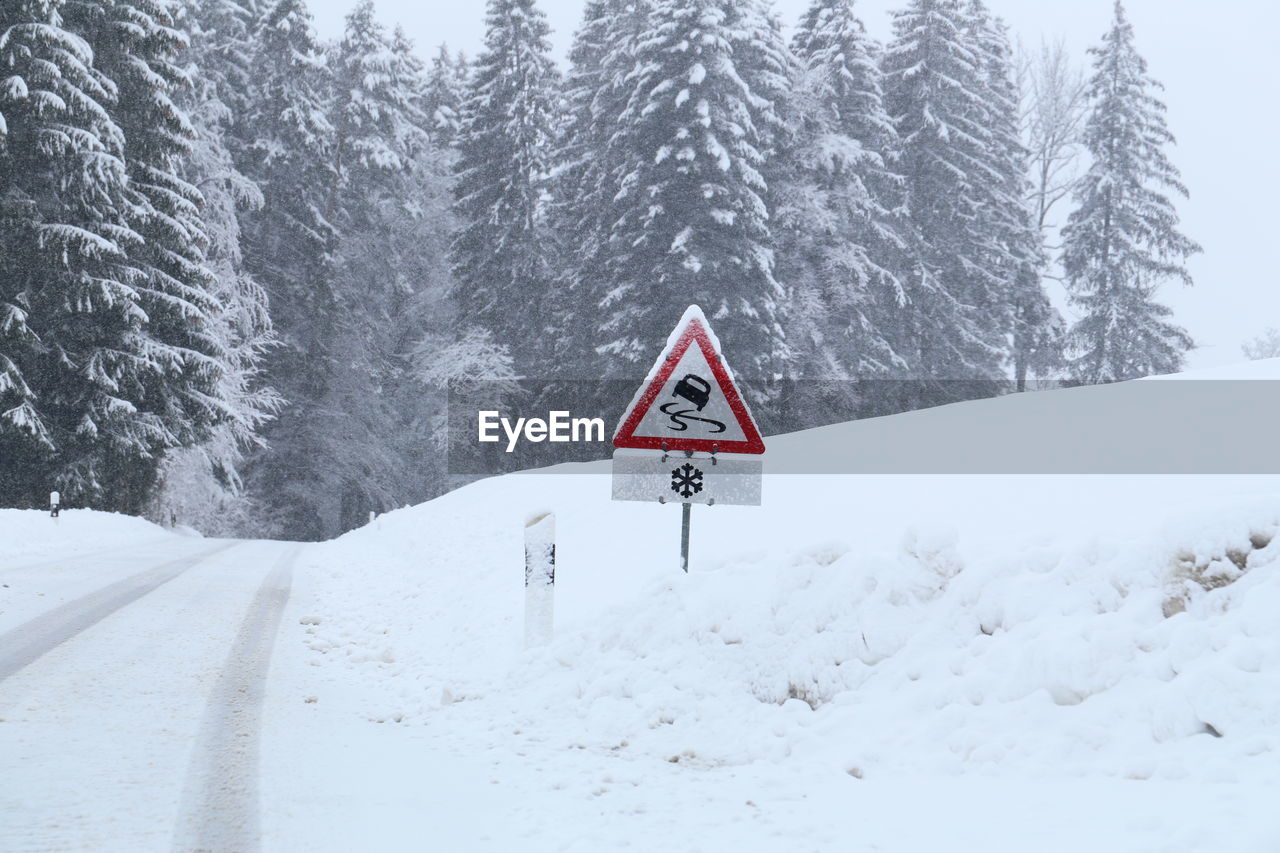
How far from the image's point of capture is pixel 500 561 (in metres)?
11.5

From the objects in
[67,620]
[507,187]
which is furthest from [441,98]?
[67,620]

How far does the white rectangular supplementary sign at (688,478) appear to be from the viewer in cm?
724

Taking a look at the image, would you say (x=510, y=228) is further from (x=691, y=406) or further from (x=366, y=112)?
(x=691, y=406)

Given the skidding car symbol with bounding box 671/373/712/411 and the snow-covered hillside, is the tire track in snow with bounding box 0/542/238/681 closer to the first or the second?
the snow-covered hillside

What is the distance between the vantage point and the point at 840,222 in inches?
1139

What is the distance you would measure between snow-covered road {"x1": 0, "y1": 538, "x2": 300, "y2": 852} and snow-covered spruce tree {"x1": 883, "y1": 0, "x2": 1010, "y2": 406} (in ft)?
83.2

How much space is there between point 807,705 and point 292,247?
111ft

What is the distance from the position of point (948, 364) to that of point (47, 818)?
101 ft

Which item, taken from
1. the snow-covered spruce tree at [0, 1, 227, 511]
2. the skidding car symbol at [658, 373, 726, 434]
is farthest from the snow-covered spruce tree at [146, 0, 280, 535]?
the skidding car symbol at [658, 373, 726, 434]

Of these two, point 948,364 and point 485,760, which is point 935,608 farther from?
point 948,364

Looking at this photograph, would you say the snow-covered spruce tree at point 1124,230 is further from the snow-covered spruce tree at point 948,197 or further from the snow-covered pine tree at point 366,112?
the snow-covered pine tree at point 366,112

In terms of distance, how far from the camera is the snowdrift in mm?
4266

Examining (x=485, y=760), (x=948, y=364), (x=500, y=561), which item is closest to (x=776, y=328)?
(x=948, y=364)

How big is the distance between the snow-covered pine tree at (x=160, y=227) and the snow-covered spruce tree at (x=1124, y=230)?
27245 mm
